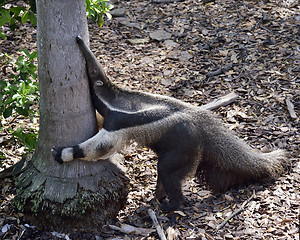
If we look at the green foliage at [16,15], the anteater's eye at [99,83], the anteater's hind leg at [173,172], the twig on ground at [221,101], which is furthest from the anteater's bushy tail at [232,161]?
the green foliage at [16,15]

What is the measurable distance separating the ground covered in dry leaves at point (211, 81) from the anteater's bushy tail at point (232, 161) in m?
0.16

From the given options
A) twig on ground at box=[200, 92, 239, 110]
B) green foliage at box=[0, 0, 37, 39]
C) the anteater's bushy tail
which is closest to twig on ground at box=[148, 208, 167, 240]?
the anteater's bushy tail

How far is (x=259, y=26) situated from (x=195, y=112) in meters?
5.10

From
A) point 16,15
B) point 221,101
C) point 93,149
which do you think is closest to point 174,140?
point 93,149

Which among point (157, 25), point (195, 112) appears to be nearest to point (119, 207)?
point (195, 112)

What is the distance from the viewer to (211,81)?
8.29m

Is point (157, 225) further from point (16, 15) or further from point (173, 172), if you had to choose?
point (16, 15)

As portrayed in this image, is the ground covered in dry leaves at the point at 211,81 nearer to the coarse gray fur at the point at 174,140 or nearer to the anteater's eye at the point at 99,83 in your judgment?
the coarse gray fur at the point at 174,140

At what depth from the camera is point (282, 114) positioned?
7094 millimetres

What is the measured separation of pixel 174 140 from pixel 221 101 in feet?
8.07

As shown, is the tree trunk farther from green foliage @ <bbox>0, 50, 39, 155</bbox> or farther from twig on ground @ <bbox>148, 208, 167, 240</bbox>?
twig on ground @ <bbox>148, 208, 167, 240</bbox>

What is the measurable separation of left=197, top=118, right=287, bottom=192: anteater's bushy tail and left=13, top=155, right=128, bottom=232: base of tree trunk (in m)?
1.38

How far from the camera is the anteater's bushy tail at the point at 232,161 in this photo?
5602 millimetres

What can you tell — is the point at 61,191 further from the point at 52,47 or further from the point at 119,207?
the point at 52,47
